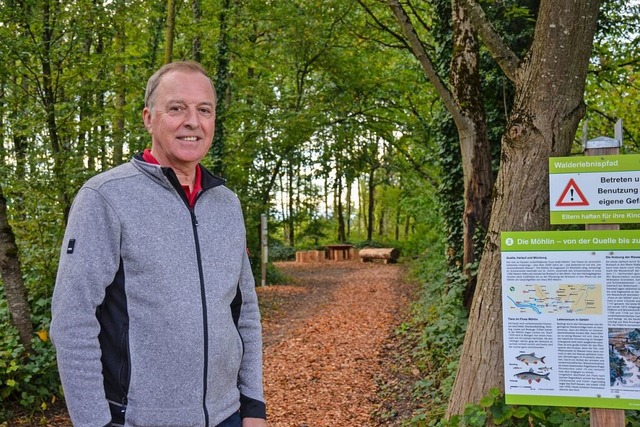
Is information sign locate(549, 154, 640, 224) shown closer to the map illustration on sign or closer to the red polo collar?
the map illustration on sign

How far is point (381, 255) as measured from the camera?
77.7 feet

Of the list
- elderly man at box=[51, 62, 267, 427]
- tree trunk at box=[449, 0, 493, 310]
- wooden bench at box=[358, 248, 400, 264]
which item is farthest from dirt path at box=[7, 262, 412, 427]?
wooden bench at box=[358, 248, 400, 264]

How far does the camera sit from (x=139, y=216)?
1.90m

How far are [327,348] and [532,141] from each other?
5.41 meters

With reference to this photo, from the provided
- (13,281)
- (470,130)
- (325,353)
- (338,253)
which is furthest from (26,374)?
(338,253)

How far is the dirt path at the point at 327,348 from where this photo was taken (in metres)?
5.92

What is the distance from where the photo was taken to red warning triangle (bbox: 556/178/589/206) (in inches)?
129

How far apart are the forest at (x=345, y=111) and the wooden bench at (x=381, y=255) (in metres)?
4.30

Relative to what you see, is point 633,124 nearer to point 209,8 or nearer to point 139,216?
point 209,8

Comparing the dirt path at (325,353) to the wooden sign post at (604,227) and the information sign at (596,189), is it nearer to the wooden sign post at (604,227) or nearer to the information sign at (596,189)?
the wooden sign post at (604,227)

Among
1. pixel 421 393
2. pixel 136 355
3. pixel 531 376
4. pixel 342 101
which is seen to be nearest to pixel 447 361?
pixel 421 393

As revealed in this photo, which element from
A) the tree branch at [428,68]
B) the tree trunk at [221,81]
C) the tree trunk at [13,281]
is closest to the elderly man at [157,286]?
the tree trunk at [13,281]

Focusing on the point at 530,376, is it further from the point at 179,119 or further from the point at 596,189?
the point at 179,119

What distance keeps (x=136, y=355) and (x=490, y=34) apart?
144 inches
